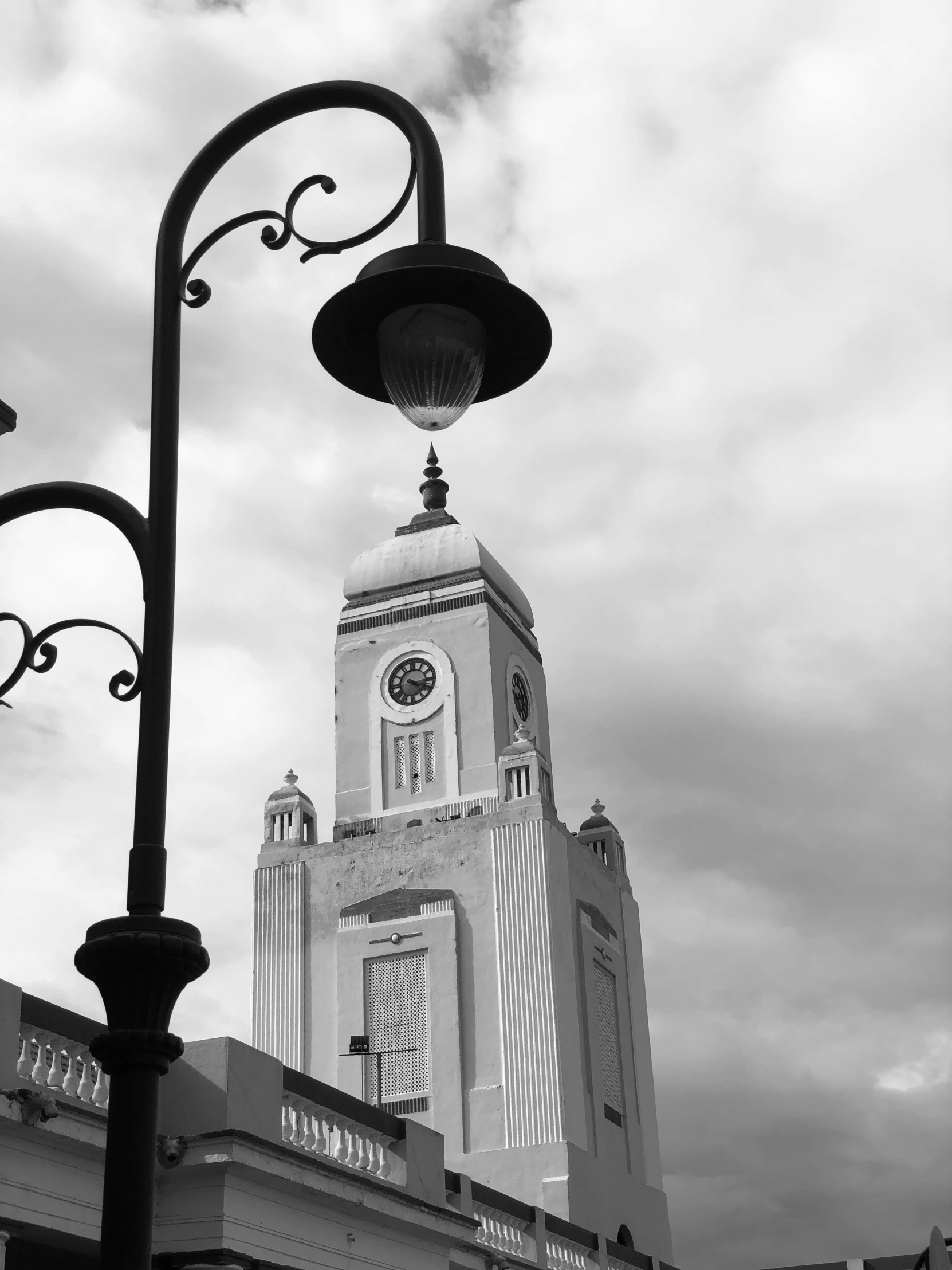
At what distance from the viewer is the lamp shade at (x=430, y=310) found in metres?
5.97

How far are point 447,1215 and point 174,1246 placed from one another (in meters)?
4.14

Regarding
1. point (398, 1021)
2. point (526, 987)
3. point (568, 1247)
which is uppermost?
point (526, 987)

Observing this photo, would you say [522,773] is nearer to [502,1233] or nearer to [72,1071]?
[502,1233]

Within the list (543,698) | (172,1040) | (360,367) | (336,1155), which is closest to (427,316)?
(360,367)

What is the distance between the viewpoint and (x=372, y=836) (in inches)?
1492

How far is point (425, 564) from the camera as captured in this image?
42.1 m

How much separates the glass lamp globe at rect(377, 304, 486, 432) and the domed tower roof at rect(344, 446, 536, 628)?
35102 millimetres

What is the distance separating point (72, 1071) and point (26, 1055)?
482 mm

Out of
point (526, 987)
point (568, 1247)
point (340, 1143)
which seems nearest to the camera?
point (340, 1143)

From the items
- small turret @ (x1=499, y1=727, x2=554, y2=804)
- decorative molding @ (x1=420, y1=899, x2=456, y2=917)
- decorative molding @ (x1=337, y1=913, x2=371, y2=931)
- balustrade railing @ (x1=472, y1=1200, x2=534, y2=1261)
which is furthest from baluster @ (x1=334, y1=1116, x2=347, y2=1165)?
small turret @ (x1=499, y1=727, x2=554, y2=804)

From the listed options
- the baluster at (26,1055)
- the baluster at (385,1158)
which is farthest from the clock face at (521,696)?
the baluster at (26,1055)

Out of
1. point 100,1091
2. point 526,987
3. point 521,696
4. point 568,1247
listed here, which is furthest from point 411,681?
point 100,1091

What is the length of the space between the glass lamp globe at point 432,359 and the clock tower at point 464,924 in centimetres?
2842

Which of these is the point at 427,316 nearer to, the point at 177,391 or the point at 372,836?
the point at 177,391
